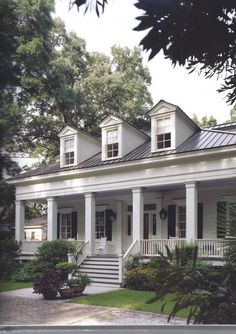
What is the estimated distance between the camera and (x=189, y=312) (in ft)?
4.31

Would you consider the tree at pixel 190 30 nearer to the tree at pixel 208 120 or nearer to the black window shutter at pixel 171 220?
the tree at pixel 208 120

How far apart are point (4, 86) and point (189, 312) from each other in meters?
0.92

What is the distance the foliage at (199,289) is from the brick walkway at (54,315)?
9 centimetres

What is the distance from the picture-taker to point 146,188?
527cm

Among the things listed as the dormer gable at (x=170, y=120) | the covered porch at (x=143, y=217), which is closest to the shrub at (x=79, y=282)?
the dormer gable at (x=170, y=120)

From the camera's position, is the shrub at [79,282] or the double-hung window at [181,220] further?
the double-hung window at [181,220]

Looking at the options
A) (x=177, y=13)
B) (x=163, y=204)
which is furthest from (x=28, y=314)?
(x=163, y=204)

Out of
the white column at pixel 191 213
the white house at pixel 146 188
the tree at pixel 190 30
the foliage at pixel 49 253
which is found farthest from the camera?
the white column at pixel 191 213

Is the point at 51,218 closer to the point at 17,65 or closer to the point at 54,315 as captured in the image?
the point at 54,315

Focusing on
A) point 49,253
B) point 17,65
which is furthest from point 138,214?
A: point 17,65

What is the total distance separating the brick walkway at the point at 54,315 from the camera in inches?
29.1

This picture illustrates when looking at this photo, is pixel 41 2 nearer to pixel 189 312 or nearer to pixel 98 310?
pixel 98 310

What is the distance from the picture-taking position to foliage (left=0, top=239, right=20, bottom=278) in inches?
26.0

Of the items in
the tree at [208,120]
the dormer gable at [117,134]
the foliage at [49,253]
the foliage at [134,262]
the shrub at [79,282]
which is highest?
the dormer gable at [117,134]
